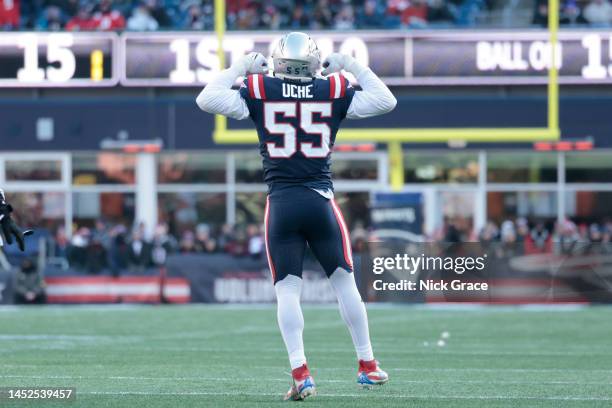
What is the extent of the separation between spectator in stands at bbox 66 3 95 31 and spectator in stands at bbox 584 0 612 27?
314 inches

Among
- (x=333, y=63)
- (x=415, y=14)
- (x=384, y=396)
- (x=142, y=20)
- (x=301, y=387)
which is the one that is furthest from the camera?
(x=142, y=20)

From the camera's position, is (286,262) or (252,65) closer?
(286,262)

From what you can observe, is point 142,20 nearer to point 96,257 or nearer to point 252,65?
point 96,257

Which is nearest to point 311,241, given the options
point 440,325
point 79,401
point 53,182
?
point 79,401

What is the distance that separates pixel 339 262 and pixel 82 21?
58.5 ft

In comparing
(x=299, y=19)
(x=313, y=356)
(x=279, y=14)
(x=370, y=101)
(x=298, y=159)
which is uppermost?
(x=279, y=14)

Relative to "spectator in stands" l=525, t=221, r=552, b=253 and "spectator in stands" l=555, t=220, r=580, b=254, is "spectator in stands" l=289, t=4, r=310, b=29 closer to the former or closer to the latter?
"spectator in stands" l=525, t=221, r=552, b=253

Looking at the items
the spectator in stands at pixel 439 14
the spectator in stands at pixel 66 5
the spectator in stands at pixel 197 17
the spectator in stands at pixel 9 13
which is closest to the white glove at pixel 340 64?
the spectator in stands at pixel 197 17

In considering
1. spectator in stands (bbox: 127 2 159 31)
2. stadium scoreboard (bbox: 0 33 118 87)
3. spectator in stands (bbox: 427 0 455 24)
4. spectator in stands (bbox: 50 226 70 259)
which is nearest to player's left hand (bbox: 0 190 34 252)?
spectator in stands (bbox: 50 226 70 259)

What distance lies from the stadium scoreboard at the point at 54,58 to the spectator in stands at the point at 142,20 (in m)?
0.89

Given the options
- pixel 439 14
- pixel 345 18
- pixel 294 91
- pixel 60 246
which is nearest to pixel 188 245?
pixel 60 246

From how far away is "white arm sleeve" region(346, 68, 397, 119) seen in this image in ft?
25.9

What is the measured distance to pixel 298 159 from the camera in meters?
7.73

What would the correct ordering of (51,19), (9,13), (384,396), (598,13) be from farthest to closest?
(51,19) → (9,13) → (598,13) → (384,396)
